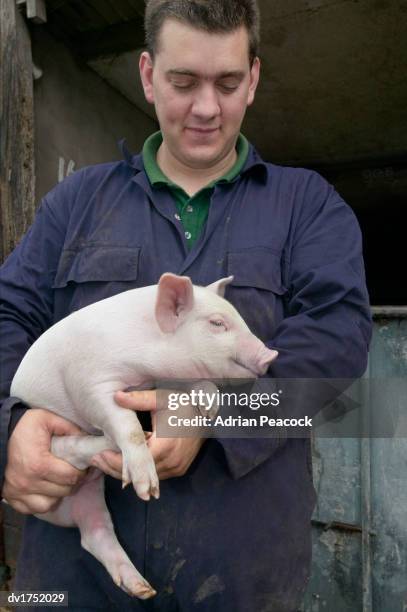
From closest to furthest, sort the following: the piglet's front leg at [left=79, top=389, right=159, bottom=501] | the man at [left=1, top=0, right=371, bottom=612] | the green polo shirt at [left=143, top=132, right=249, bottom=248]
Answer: the piglet's front leg at [left=79, top=389, right=159, bottom=501], the man at [left=1, top=0, right=371, bottom=612], the green polo shirt at [left=143, top=132, right=249, bottom=248]

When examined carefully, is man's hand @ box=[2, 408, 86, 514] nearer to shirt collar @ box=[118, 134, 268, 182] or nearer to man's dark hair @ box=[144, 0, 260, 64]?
shirt collar @ box=[118, 134, 268, 182]

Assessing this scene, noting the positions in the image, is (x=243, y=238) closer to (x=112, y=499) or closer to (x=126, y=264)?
(x=126, y=264)

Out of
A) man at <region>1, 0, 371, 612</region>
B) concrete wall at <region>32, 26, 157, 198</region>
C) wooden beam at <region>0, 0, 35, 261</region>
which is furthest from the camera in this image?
concrete wall at <region>32, 26, 157, 198</region>

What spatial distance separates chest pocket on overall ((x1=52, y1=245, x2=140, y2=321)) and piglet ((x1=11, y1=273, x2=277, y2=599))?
141 mm

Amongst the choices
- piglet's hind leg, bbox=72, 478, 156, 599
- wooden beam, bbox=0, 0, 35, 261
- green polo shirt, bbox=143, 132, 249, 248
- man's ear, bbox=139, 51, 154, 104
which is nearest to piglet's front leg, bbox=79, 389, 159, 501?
piglet's hind leg, bbox=72, 478, 156, 599

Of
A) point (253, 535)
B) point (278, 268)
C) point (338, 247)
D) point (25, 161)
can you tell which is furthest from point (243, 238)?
point (25, 161)

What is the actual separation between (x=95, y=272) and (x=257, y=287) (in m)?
0.48

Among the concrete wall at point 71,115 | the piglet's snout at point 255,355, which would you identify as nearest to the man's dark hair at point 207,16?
the piglet's snout at point 255,355

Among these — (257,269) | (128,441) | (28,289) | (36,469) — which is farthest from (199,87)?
(36,469)

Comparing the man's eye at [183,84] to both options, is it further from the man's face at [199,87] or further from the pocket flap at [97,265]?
the pocket flap at [97,265]

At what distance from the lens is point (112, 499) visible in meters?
1.56

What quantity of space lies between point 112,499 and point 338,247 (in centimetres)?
98

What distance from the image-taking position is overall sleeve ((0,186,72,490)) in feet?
5.10

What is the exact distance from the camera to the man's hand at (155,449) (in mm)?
1244
